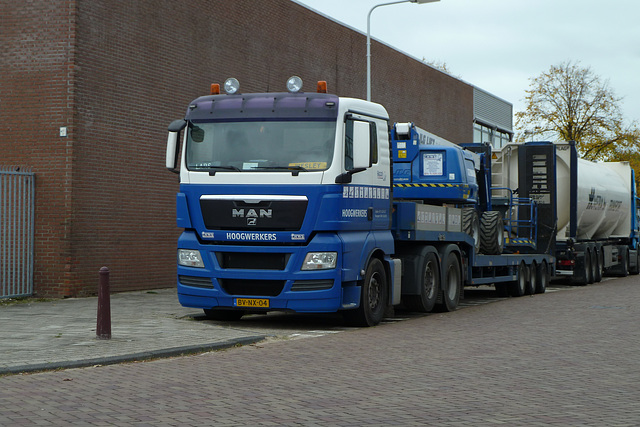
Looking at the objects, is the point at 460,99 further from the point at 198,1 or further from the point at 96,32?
the point at 96,32

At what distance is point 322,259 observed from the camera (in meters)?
13.0

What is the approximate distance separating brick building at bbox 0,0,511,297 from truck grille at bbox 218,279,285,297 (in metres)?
5.31

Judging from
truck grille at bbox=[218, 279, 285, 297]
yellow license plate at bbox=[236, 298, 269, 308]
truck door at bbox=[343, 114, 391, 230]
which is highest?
truck door at bbox=[343, 114, 391, 230]

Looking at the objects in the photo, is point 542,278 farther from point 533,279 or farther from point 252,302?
point 252,302

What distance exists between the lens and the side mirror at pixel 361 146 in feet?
43.0

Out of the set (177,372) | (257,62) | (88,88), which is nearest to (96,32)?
(88,88)

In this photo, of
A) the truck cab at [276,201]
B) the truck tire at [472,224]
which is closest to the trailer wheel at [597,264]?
the truck tire at [472,224]

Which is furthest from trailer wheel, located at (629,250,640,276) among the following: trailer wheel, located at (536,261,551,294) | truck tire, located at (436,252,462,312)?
truck tire, located at (436,252,462,312)

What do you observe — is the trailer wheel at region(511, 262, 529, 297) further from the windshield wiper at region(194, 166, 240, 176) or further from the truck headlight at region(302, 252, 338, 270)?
the windshield wiper at region(194, 166, 240, 176)

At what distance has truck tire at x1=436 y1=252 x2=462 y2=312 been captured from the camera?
16609mm

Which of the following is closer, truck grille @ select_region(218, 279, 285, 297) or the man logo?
the man logo

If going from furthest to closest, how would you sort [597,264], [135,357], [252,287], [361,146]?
[597,264] < [252,287] < [361,146] < [135,357]

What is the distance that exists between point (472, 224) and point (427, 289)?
275 cm

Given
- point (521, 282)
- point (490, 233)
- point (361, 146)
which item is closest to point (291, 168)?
point (361, 146)
